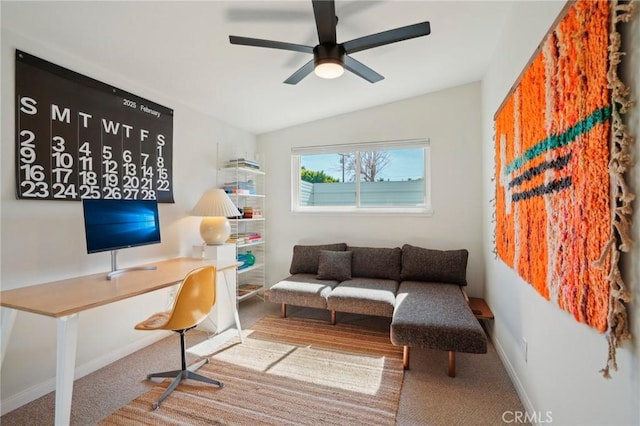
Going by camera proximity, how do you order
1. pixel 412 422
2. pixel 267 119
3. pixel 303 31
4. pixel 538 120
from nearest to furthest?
pixel 538 120 → pixel 412 422 → pixel 303 31 → pixel 267 119

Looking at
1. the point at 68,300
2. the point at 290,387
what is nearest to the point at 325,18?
the point at 68,300

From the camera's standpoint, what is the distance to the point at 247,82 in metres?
2.82

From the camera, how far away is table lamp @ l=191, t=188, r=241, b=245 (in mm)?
3012

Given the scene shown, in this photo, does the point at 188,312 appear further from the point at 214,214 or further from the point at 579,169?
the point at 579,169

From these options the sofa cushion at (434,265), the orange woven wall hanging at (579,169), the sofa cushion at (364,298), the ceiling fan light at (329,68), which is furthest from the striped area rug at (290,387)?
the ceiling fan light at (329,68)

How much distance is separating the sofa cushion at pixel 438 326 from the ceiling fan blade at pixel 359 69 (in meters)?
1.90

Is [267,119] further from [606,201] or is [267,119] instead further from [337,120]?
[606,201]

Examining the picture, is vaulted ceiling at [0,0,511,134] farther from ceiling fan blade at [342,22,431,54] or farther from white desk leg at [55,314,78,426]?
white desk leg at [55,314,78,426]

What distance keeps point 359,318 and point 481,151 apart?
7.87 feet

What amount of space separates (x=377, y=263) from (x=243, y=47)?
2.61 m

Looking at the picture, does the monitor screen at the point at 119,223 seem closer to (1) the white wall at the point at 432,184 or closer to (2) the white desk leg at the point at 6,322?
(2) the white desk leg at the point at 6,322

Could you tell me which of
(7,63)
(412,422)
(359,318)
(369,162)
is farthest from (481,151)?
(7,63)

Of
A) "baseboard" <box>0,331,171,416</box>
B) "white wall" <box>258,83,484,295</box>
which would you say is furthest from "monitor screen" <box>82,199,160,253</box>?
"white wall" <box>258,83,484,295</box>

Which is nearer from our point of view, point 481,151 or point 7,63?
point 7,63
